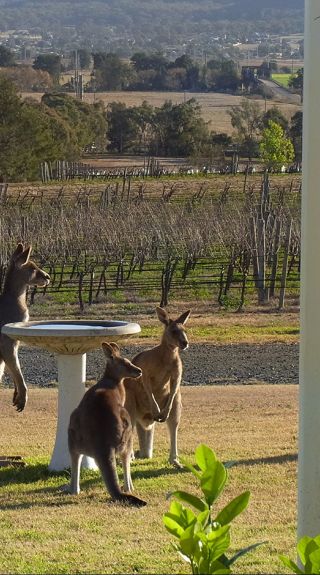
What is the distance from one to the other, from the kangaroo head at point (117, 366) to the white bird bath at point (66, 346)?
1.27ft

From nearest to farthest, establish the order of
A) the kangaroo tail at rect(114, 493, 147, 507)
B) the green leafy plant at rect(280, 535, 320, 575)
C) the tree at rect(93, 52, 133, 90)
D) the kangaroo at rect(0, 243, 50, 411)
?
the green leafy plant at rect(280, 535, 320, 575)
the kangaroo tail at rect(114, 493, 147, 507)
the kangaroo at rect(0, 243, 50, 411)
the tree at rect(93, 52, 133, 90)

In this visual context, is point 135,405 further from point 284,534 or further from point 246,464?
point 284,534

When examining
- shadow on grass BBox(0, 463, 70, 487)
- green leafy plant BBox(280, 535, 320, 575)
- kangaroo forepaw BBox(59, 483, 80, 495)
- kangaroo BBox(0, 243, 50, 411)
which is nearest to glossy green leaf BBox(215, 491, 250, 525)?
green leafy plant BBox(280, 535, 320, 575)

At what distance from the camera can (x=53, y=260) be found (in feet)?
111

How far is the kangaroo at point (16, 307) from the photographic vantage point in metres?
10.4

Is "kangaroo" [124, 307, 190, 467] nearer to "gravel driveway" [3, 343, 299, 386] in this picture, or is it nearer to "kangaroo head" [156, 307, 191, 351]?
"kangaroo head" [156, 307, 191, 351]

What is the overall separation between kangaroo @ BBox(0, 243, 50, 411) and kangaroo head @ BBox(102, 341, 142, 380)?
169 cm

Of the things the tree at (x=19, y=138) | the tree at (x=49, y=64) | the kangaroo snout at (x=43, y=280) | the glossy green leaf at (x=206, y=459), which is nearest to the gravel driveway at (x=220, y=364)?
the kangaroo snout at (x=43, y=280)

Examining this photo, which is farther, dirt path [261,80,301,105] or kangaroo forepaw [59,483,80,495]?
dirt path [261,80,301,105]

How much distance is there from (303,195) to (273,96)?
509 feet

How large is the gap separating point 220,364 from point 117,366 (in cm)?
1234

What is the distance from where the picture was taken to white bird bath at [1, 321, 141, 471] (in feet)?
30.2

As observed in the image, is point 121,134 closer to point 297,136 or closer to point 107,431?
point 297,136

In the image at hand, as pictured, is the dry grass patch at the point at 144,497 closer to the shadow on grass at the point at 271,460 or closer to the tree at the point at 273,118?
the shadow on grass at the point at 271,460
